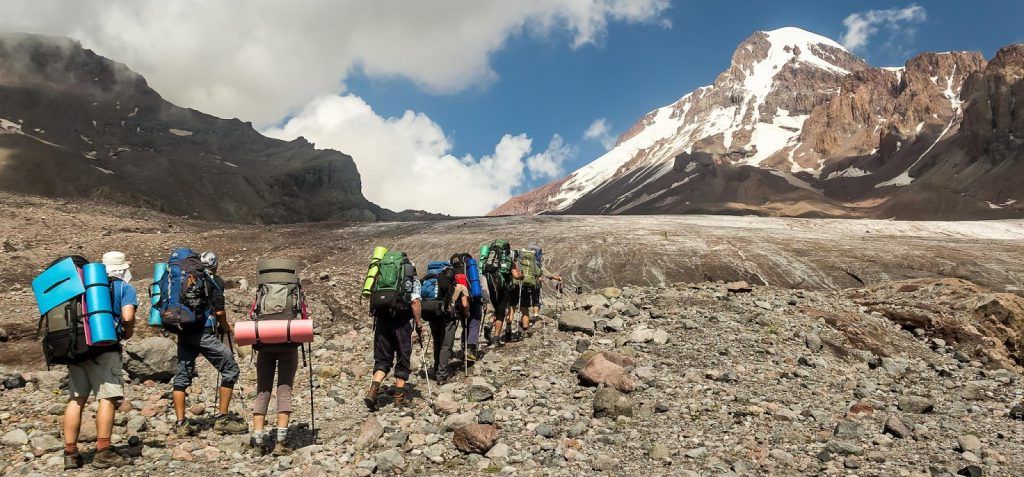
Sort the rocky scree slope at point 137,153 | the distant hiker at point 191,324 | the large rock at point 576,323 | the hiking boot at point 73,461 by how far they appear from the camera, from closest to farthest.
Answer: the hiking boot at point 73,461, the distant hiker at point 191,324, the large rock at point 576,323, the rocky scree slope at point 137,153

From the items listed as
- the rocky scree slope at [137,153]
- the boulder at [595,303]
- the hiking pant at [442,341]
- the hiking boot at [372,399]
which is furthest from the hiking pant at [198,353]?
the rocky scree slope at [137,153]

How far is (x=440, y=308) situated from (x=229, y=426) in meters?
4.68

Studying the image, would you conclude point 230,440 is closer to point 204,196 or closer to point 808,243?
point 808,243

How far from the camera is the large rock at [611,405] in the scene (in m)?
9.88

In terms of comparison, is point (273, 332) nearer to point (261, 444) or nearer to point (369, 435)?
point (261, 444)

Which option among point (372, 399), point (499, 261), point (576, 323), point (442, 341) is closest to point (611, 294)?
point (576, 323)

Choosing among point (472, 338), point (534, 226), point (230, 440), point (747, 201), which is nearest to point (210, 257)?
point (230, 440)

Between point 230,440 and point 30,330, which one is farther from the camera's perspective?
point 30,330

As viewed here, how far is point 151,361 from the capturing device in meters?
12.1

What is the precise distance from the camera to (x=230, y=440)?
9.06 m

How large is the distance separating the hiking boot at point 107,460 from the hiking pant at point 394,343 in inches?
172

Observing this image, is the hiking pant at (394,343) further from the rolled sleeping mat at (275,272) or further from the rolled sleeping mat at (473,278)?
the rolled sleeping mat at (473,278)

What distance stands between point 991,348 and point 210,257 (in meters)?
20.4

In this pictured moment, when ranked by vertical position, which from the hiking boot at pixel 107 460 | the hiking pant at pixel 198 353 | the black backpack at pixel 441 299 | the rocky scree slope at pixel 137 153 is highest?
the rocky scree slope at pixel 137 153
